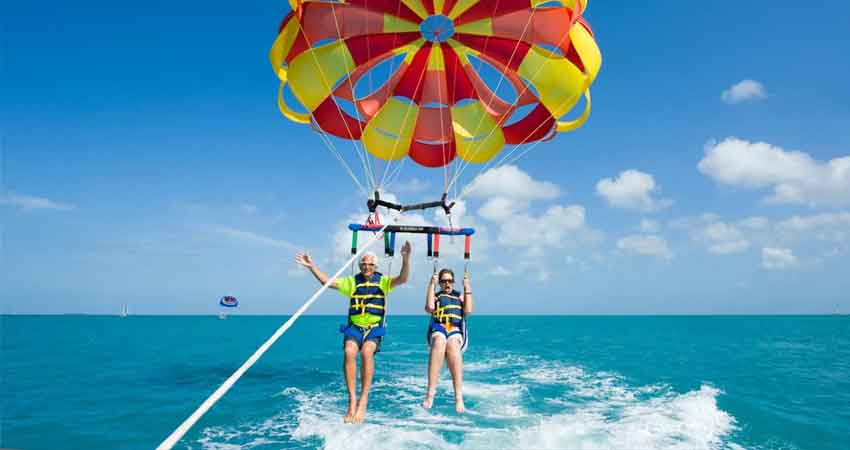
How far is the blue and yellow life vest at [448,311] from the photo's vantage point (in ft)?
21.4

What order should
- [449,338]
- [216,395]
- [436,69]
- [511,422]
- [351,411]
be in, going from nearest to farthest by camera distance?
[216,395] < [351,411] < [449,338] < [436,69] < [511,422]

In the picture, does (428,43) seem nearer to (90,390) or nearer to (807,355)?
(90,390)

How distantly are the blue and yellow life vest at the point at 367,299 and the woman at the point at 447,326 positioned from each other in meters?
0.65

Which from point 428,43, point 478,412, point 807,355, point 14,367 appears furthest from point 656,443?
point 14,367

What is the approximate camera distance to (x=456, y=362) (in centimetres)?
631

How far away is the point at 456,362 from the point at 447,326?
1.51 ft

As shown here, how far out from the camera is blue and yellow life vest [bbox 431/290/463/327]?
6512 mm

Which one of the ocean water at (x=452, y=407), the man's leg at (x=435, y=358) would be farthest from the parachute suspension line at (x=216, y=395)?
the ocean water at (x=452, y=407)

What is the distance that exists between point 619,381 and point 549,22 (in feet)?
54.2

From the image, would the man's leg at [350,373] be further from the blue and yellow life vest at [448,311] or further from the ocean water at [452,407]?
the ocean water at [452,407]

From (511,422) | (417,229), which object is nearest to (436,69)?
(417,229)

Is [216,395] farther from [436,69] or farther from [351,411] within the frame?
[436,69]

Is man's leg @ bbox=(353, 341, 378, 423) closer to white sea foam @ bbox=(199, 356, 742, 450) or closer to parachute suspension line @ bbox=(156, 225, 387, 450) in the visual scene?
parachute suspension line @ bbox=(156, 225, 387, 450)

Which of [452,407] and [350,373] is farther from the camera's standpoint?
[452,407]
